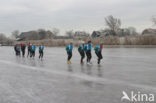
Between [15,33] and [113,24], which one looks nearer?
[113,24]

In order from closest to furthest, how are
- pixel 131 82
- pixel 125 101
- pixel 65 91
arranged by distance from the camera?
pixel 125 101
pixel 65 91
pixel 131 82

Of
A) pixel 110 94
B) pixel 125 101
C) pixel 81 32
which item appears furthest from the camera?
pixel 81 32

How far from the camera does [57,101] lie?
18.7 feet

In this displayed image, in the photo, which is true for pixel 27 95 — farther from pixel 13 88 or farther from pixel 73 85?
pixel 73 85

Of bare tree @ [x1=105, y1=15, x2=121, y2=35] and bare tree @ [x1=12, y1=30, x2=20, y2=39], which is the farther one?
bare tree @ [x1=12, y1=30, x2=20, y2=39]

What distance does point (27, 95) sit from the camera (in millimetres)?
6461

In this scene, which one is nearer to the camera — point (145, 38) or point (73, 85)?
point (73, 85)

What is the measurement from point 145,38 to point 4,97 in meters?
34.0

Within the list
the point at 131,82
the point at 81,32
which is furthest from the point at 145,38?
the point at 81,32

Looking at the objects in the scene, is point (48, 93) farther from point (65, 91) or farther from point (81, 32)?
point (81, 32)

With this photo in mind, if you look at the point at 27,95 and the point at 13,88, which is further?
the point at 13,88

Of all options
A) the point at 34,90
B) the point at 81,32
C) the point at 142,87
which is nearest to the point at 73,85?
the point at 34,90

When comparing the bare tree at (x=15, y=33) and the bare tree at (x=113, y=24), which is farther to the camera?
the bare tree at (x=15, y=33)

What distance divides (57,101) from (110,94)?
1.72 metres
